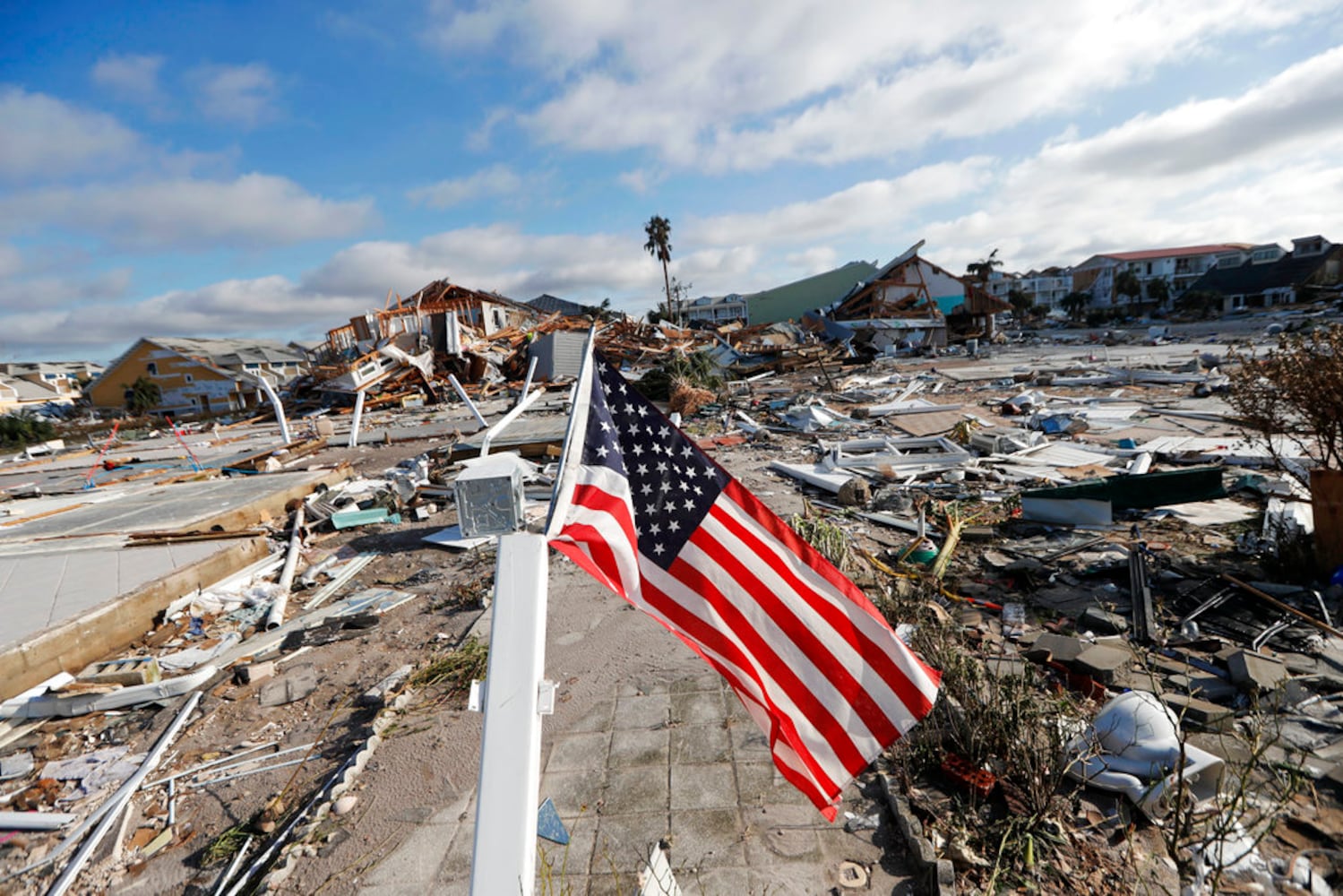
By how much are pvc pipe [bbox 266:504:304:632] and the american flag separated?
224 inches

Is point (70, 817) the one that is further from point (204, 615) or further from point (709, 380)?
point (709, 380)

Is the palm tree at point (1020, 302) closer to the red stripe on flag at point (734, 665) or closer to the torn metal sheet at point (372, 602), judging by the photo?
the torn metal sheet at point (372, 602)

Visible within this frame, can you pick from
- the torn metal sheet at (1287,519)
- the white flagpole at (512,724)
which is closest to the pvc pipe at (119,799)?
the white flagpole at (512,724)

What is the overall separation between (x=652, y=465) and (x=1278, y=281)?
241 ft

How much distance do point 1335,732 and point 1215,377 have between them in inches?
712

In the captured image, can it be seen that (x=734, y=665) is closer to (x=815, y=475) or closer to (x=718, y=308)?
(x=815, y=475)

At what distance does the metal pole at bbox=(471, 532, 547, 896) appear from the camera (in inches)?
62.1

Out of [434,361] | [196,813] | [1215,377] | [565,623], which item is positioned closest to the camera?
[196,813]

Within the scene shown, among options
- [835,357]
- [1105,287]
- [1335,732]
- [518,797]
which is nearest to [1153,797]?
[1335,732]

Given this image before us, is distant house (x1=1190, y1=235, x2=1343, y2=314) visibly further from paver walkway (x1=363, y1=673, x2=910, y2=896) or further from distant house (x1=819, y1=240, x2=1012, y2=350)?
paver walkway (x1=363, y1=673, x2=910, y2=896)

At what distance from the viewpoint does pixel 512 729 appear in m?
1.71

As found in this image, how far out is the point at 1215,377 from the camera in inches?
681

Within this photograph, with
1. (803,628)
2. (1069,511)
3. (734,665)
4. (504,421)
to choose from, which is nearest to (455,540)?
(504,421)

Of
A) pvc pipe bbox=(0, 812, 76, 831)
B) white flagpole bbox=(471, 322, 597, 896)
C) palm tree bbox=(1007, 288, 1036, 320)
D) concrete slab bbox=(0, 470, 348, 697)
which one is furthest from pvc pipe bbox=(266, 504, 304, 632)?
palm tree bbox=(1007, 288, 1036, 320)
